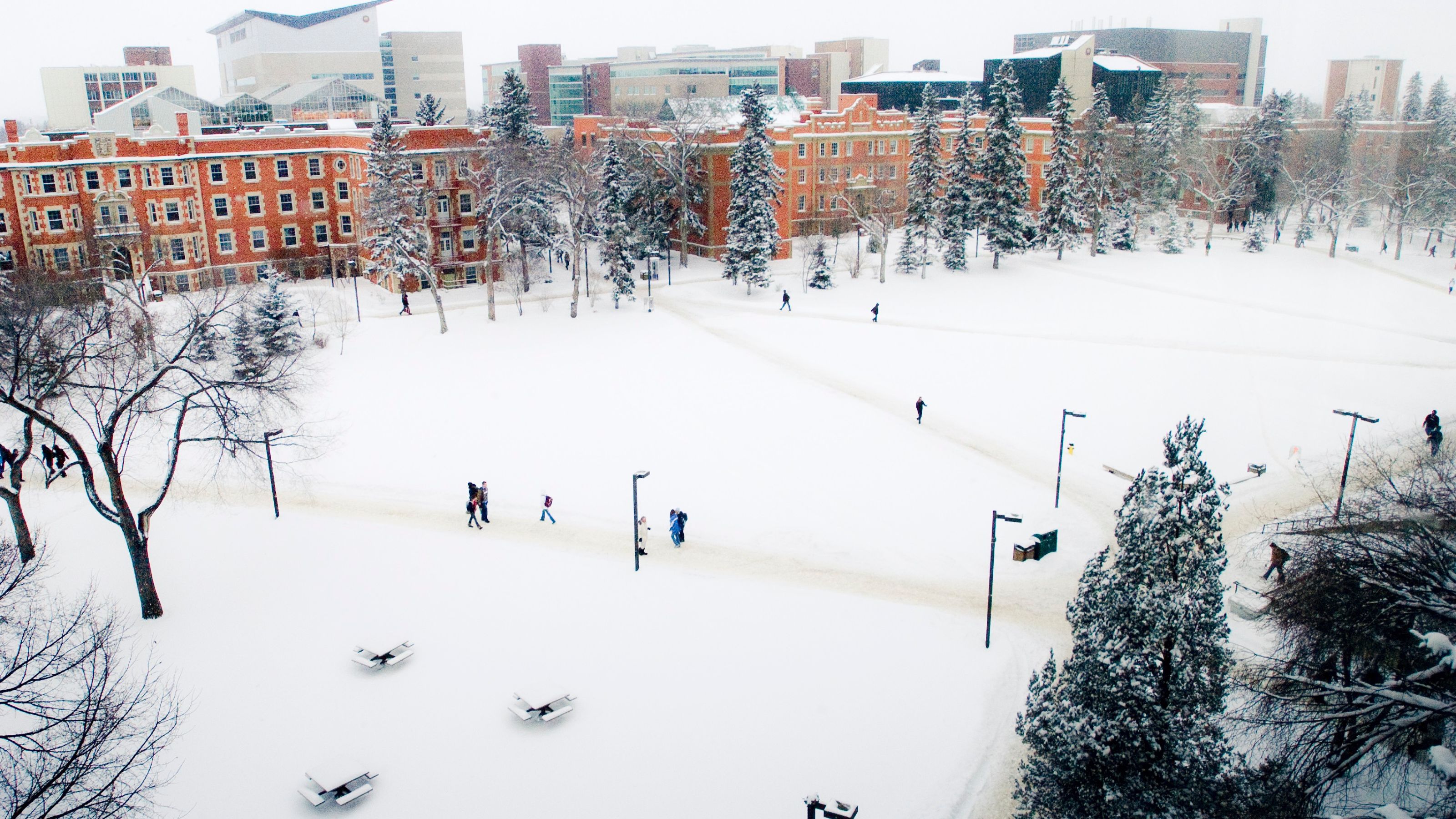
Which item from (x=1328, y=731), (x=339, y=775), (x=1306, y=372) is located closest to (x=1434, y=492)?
(x=1328, y=731)

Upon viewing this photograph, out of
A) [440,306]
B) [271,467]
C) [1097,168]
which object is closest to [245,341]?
[440,306]

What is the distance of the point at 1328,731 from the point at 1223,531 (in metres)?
11.1

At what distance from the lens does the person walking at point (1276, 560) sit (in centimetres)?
1966

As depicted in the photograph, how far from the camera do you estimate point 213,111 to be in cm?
7150

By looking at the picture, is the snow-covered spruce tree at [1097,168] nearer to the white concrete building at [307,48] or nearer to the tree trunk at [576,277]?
the tree trunk at [576,277]

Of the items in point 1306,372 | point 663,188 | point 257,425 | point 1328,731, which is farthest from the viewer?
point 663,188

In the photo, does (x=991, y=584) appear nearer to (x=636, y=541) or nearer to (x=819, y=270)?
(x=636, y=541)

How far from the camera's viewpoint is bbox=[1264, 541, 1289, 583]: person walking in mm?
19656

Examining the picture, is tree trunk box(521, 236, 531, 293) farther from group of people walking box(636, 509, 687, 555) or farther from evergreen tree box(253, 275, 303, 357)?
group of people walking box(636, 509, 687, 555)

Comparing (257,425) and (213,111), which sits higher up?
(213,111)

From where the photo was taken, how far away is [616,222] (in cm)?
4931

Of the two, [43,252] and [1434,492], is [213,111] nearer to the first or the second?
[43,252]

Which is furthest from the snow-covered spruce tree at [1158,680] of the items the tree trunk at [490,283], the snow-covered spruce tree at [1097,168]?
the snow-covered spruce tree at [1097,168]

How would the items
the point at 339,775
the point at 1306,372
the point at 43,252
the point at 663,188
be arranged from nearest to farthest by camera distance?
the point at 339,775 → the point at 1306,372 → the point at 43,252 → the point at 663,188
